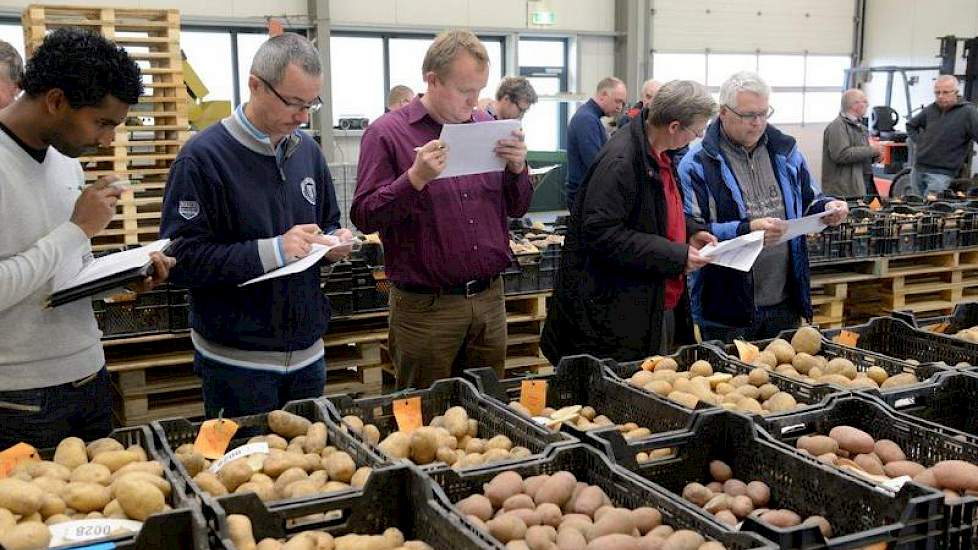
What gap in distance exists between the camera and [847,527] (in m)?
1.82

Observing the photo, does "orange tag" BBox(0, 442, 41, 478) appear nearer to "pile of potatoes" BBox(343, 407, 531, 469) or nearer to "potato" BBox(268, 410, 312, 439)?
"potato" BBox(268, 410, 312, 439)

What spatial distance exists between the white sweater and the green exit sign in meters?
8.93

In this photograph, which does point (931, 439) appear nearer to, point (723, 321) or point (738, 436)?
point (738, 436)

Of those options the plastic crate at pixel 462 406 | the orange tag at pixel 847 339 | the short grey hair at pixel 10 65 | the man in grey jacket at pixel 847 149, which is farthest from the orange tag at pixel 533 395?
the man in grey jacket at pixel 847 149

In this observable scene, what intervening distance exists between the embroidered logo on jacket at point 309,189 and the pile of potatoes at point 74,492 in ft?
3.08

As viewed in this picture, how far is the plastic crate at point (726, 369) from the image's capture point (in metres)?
2.42

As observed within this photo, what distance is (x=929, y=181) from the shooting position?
8281 millimetres

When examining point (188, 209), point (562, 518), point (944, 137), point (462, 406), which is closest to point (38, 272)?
point (188, 209)

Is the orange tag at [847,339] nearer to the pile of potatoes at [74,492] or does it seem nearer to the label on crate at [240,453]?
the label on crate at [240,453]

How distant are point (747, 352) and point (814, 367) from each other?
7.6 inches

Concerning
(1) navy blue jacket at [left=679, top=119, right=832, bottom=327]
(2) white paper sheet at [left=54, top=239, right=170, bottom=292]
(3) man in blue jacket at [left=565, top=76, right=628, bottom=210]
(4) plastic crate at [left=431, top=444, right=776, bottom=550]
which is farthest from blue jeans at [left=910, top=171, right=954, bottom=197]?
(2) white paper sheet at [left=54, top=239, right=170, bottom=292]

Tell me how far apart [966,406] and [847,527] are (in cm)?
90

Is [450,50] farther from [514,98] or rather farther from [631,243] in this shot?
[514,98]

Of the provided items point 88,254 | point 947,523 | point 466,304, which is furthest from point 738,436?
point 88,254
